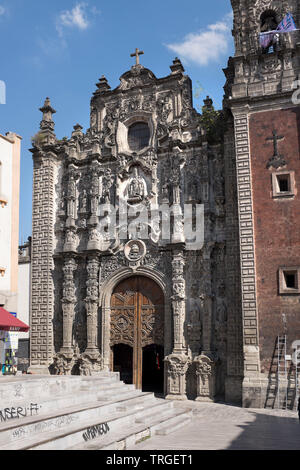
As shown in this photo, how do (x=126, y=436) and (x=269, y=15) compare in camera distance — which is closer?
(x=126, y=436)

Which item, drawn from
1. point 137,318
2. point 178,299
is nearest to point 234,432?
point 178,299

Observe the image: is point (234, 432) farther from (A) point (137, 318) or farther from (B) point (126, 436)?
(A) point (137, 318)

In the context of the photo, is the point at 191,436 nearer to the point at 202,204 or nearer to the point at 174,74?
the point at 202,204

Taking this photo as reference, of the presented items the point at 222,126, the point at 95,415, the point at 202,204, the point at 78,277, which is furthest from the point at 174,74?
the point at 95,415

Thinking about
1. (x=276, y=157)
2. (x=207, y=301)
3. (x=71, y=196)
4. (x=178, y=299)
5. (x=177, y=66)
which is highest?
(x=177, y=66)

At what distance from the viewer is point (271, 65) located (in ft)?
66.4

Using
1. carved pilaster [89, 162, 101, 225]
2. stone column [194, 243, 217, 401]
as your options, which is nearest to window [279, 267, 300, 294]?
stone column [194, 243, 217, 401]

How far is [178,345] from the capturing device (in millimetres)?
20469

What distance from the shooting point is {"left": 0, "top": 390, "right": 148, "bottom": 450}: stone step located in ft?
30.8

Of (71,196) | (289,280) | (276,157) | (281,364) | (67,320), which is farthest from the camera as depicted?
(71,196)

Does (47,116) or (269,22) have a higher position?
(269,22)

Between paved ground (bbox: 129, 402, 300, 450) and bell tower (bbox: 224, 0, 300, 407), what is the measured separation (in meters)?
1.44

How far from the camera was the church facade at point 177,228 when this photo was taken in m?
18.8

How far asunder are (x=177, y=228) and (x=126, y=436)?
11.4m
